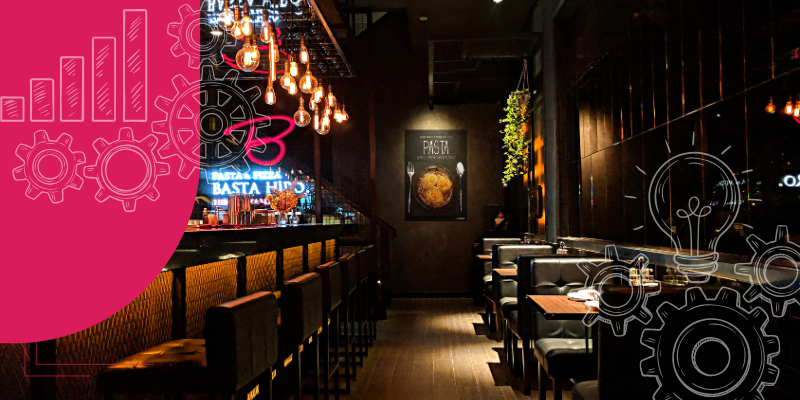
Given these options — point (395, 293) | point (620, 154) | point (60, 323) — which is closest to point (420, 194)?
point (395, 293)

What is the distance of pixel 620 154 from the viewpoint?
13.4 feet

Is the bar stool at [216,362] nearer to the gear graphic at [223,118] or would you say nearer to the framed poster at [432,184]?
the gear graphic at [223,118]

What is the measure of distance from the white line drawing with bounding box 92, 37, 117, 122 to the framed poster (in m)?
5.87

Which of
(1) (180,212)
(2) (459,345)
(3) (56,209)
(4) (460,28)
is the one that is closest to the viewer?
(3) (56,209)

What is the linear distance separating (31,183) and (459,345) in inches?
167

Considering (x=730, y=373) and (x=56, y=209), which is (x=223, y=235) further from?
(x=730, y=373)

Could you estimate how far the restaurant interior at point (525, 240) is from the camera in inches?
81.3

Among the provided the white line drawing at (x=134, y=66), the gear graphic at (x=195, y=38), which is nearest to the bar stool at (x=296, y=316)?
the white line drawing at (x=134, y=66)

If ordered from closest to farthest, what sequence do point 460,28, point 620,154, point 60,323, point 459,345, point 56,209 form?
point 60,323 < point 56,209 < point 620,154 < point 459,345 < point 460,28

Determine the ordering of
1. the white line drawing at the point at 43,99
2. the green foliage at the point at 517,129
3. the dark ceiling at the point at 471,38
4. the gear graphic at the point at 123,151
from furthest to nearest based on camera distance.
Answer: the green foliage at the point at 517,129
the dark ceiling at the point at 471,38
the white line drawing at the point at 43,99
the gear graphic at the point at 123,151

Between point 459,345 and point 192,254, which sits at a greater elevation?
point 192,254

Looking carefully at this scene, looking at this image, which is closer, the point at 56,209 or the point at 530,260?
the point at 56,209

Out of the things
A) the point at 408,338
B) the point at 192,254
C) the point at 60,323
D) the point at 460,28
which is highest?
the point at 460,28

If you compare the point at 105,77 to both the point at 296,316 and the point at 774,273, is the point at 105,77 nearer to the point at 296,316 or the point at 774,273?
the point at 296,316
